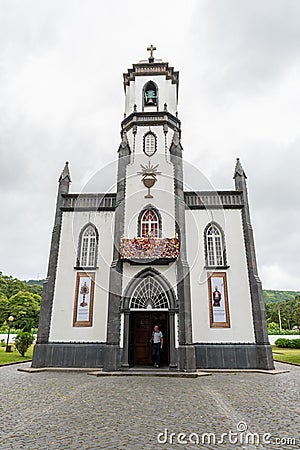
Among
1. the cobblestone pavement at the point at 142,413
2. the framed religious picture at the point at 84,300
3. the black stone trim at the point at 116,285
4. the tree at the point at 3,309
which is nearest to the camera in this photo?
the cobblestone pavement at the point at 142,413

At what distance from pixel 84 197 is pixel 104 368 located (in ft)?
30.2

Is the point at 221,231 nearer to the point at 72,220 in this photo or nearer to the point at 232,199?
the point at 232,199

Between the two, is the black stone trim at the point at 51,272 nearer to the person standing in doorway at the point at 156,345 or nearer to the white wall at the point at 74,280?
the white wall at the point at 74,280

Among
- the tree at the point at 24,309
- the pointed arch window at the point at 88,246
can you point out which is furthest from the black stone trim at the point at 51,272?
the tree at the point at 24,309

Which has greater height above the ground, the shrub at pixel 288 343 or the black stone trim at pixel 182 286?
the black stone trim at pixel 182 286

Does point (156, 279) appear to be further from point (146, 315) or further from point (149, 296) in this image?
point (146, 315)

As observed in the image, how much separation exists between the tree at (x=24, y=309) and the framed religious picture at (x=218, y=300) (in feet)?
114

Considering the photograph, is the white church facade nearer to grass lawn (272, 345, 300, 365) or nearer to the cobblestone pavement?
the cobblestone pavement

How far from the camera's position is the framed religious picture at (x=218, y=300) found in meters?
15.6

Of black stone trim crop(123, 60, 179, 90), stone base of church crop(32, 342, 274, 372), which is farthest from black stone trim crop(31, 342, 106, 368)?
black stone trim crop(123, 60, 179, 90)

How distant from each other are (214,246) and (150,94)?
1137 centimetres

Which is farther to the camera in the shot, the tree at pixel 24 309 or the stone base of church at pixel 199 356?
the tree at pixel 24 309

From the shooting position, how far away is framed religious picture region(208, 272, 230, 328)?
51.3 ft

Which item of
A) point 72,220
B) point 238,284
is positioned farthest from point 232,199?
point 72,220
